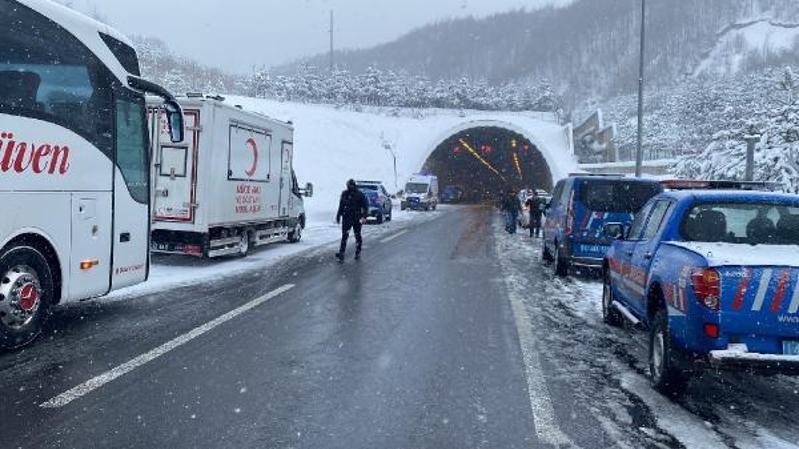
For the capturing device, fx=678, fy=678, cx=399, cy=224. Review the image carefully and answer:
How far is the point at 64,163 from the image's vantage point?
7.37 m

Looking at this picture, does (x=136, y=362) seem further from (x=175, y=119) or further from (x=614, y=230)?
(x=614, y=230)

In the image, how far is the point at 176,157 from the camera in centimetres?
1382

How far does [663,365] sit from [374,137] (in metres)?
60.2

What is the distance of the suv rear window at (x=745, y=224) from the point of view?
614cm

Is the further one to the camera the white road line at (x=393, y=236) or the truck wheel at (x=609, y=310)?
the white road line at (x=393, y=236)

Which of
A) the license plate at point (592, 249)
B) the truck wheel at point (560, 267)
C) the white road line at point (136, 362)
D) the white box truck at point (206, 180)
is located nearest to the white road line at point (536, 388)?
the license plate at point (592, 249)

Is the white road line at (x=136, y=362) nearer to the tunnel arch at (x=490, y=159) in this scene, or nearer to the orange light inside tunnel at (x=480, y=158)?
the tunnel arch at (x=490, y=159)

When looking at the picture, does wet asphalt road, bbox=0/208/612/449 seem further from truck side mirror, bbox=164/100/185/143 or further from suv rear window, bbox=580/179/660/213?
suv rear window, bbox=580/179/660/213

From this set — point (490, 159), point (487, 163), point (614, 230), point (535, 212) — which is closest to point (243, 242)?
point (614, 230)

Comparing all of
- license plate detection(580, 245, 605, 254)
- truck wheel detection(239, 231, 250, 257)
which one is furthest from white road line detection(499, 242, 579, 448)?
truck wheel detection(239, 231, 250, 257)

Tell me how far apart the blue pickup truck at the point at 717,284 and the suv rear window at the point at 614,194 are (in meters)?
5.57

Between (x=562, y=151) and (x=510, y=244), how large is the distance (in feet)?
132

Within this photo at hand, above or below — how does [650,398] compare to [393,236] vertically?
below

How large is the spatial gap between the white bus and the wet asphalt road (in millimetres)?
614
